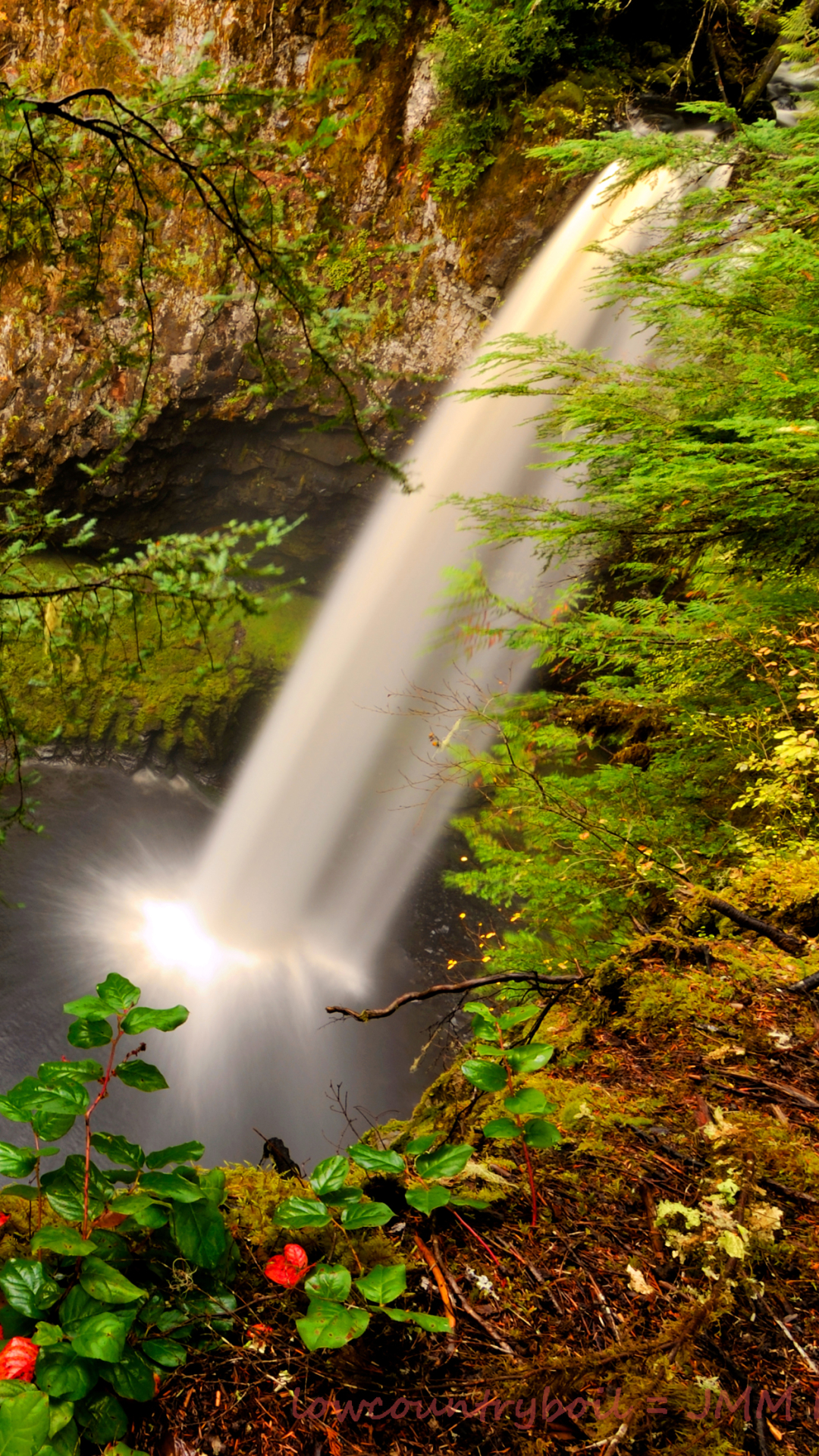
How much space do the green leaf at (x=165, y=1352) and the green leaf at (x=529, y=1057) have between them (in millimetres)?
533

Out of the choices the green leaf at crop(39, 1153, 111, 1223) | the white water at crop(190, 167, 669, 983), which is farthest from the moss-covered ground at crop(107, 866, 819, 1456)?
the white water at crop(190, 167, 669, 983)

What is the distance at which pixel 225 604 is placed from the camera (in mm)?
2049

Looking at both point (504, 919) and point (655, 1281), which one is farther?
point (504, 919)

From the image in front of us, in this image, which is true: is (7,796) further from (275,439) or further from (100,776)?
(275,439)

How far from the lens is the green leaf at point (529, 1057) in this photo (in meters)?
0.99

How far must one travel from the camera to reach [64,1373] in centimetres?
70

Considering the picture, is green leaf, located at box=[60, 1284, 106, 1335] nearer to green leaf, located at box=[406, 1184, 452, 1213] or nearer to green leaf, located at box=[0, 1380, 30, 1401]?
green leaf, located at box=[0, 1380, 30, 1401]

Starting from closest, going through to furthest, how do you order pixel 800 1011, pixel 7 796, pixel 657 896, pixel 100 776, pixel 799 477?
pixel 800 1011
pixel 799 477
pixel 657 896
pixel 7 796
pixel 100 776

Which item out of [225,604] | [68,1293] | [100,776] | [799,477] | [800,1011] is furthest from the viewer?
[100,776]

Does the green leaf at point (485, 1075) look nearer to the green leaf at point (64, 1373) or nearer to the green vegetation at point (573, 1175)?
the green vegetation at point (573, 1175)

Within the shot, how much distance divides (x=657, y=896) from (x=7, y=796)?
8.83 meters

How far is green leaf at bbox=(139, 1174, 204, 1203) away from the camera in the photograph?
83 cm

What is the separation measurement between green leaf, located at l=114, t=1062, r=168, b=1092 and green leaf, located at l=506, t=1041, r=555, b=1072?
52 centimetres

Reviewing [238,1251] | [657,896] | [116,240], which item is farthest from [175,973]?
[116,240]
